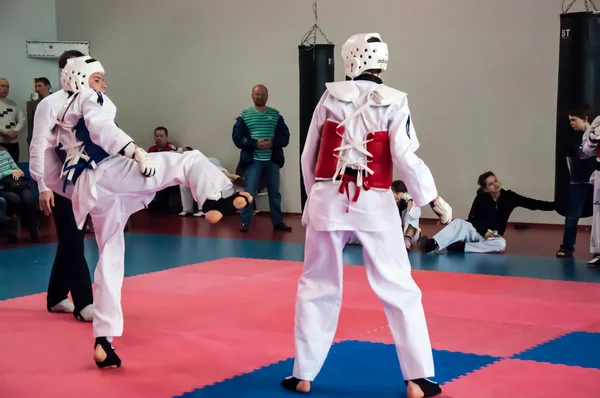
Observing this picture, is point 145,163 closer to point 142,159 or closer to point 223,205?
point 142,159

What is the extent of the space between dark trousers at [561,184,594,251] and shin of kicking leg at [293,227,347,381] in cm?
490

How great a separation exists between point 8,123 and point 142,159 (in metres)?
9.25

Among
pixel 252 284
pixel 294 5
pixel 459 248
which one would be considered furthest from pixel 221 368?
pixel 294 5

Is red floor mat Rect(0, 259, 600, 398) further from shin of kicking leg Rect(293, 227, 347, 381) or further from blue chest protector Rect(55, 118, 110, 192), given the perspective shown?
blue chest protector Rect(55, 118, 110, 192)

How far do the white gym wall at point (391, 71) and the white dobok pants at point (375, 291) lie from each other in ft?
24.1

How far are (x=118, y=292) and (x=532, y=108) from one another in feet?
25.3

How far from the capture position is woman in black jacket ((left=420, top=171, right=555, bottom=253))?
8.24 metres

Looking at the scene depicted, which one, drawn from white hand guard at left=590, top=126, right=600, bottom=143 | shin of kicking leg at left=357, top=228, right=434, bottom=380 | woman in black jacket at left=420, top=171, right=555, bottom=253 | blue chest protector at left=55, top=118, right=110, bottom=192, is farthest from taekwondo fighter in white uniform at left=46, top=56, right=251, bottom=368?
woman in black jacket at left=420, top=171, right=555, bottom=253

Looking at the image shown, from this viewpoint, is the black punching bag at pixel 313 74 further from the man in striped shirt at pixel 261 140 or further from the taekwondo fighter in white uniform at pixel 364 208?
the taekwondo fighter in white uniform at pixel 364 208

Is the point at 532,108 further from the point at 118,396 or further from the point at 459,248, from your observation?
the point at 118,396

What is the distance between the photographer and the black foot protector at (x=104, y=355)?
3979 mm

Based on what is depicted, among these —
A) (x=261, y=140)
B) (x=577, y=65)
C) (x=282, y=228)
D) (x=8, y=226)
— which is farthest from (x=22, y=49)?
(x=577, y=65)

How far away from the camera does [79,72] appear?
4.20 meters

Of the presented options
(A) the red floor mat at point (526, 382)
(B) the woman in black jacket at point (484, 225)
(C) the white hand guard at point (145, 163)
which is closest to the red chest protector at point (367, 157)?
(C) the white hand guard at point (145, 163)
